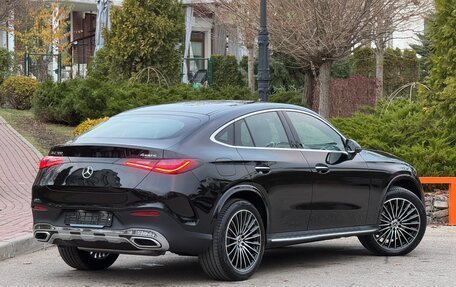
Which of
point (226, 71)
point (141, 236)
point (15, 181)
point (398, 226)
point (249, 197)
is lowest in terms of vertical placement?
point (15, 181)

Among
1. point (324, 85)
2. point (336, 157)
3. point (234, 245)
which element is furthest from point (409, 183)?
point (324, 85)

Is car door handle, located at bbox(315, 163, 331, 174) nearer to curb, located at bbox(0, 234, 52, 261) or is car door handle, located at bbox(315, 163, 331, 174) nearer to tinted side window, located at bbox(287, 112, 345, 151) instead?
tinted side window, located at bbox(287, 112, 345, 151)

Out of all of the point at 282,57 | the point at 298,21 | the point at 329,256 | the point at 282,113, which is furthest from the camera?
the point at 282,57

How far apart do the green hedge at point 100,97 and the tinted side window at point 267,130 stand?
39.3 ft

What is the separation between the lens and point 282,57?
32.7 m

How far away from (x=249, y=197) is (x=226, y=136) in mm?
589

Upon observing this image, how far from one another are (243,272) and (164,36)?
49.9 ft

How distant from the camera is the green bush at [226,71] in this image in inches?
1437

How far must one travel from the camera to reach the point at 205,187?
8.18 m

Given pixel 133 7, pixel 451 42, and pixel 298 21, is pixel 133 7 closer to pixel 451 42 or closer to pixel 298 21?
pixel 298 21

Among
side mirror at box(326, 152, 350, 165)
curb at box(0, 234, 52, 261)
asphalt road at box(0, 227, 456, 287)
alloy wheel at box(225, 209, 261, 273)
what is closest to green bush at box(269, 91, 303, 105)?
asphalt road at box(0, 227, 456, 287)

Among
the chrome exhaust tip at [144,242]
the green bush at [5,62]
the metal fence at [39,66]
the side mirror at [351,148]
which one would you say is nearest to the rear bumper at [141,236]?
the chrome exhaust tip at [144,242]

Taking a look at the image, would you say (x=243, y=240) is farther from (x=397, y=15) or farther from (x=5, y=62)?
(x=5, y=62)

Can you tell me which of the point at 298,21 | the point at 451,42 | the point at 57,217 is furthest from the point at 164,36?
the point at 57,217
